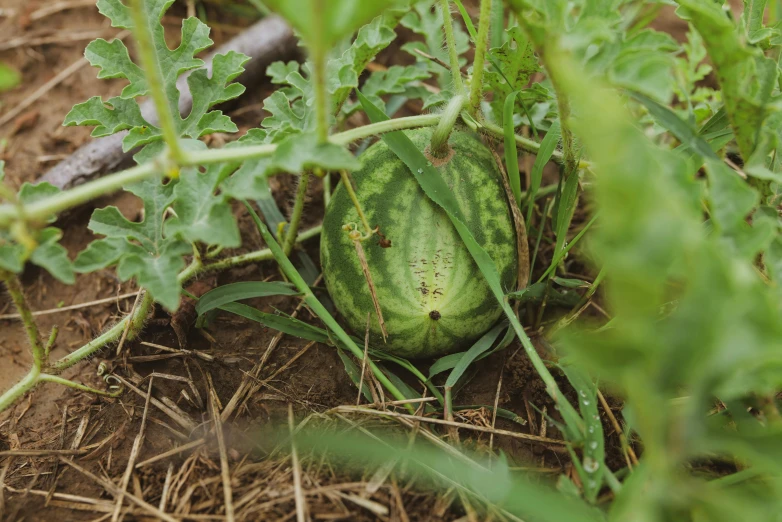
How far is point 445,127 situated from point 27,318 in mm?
1296

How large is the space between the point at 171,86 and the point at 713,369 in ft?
5.69

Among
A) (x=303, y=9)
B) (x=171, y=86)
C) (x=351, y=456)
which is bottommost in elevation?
(x=351, y=456)

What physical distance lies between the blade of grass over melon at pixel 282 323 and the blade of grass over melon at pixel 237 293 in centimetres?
4

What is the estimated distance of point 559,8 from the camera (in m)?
1.56

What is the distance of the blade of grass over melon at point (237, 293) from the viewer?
2119 mm

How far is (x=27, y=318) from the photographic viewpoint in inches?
67.5

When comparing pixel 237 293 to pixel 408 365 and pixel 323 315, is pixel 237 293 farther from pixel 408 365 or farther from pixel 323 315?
pixel 408 365

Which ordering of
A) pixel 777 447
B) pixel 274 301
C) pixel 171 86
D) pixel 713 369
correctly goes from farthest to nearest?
pixel 274 301 → pixel 171 86 → pixel 777 447 → pixel 713 369

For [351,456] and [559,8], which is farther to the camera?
[351,456]

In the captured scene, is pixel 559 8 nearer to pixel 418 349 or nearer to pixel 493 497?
pixel 418 349

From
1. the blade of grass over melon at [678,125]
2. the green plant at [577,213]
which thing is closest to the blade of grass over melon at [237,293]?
the green plant at [577,213]

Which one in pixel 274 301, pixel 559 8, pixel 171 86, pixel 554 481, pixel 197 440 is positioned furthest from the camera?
pixel 274 301

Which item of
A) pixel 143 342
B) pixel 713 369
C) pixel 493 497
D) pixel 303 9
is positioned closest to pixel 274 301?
pixel 143 342

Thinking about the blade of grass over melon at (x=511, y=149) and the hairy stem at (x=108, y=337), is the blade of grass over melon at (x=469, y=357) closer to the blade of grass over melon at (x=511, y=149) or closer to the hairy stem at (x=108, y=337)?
the blade of grass over melon at (x=511, y=149)
